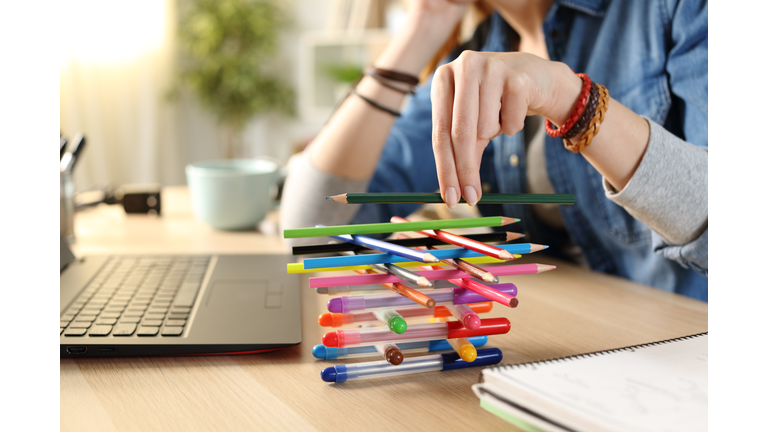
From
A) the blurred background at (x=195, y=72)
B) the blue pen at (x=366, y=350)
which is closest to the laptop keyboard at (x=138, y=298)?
the blue pen at (x=366, y=350)

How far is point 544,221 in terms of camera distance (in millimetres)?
803

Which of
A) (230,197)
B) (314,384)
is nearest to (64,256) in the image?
(230,197)

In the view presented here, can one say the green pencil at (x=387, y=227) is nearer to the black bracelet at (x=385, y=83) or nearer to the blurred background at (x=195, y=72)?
the black bracelet at (x=385, y=83)

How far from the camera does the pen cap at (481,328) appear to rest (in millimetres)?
382

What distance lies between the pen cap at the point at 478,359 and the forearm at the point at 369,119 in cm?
42

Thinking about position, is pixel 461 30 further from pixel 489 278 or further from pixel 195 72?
pixel 195 72

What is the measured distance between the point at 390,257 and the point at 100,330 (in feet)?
0.82

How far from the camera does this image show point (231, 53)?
105 inches

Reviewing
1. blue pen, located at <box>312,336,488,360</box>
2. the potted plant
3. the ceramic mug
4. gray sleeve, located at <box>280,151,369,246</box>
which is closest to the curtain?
the potted plant

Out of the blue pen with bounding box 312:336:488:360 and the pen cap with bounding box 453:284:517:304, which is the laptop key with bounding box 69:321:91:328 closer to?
the blue pen with bounding box 312:336:488:360

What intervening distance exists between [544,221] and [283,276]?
416 millimetres

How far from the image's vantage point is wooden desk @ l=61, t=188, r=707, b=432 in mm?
331
